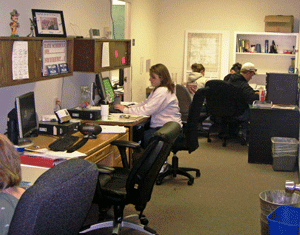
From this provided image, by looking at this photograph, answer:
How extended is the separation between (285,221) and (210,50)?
5487 mm

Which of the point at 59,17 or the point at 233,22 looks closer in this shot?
the point at 59,17

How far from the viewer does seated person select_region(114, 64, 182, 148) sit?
4.36m

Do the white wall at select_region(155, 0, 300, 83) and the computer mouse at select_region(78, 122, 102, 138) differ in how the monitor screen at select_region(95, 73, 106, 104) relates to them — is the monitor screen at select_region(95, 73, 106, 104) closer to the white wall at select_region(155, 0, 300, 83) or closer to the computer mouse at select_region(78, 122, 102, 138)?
the computer mouse at select_region(78, 122, 102, 138)

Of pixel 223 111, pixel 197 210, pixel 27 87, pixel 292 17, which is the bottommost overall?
pixel 197 210

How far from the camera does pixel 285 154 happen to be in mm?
4902

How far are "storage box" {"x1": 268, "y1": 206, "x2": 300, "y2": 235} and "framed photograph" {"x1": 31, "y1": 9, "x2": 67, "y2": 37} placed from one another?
2.22 m

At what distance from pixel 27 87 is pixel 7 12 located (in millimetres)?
640

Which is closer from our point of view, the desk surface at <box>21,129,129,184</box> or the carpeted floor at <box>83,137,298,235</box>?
the desk surface at <box>21,129,129,184</box>

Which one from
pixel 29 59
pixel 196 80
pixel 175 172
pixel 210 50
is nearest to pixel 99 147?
pixel 29 59

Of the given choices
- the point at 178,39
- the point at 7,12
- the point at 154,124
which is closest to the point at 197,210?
the point at 154,124

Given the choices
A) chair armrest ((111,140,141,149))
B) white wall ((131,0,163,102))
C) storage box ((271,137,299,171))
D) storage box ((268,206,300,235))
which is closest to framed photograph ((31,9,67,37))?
chair armrest ((111,140,141,149))

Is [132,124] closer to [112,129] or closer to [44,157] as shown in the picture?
[112,129]

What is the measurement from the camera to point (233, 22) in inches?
298

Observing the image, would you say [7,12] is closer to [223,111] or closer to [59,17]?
[59,17]
